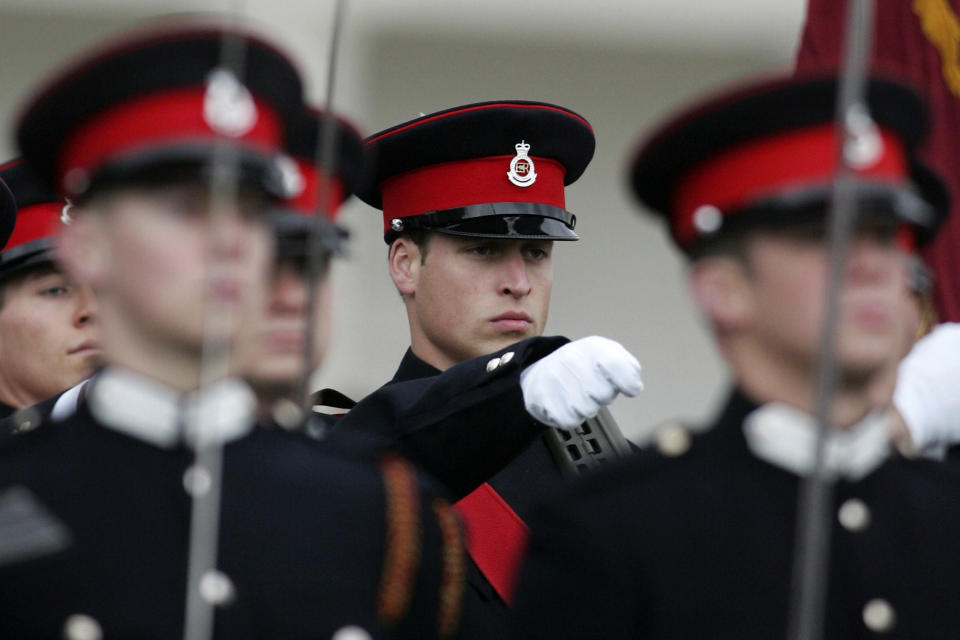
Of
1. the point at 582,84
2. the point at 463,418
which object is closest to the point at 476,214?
the point at 463,418

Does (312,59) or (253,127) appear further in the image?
(312,59)

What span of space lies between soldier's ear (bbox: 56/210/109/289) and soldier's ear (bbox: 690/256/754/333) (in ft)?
2.07

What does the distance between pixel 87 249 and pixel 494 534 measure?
4.32ft

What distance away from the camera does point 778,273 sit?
1763 millimetres

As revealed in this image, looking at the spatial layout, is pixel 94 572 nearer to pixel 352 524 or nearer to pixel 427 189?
pixel 352 524

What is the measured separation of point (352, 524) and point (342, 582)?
71 millimetres

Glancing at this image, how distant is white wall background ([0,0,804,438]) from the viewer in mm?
7543

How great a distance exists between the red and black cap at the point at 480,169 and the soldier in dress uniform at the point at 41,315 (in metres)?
0.67

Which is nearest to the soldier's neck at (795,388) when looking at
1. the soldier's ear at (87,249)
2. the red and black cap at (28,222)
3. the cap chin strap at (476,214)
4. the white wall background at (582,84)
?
the soldier's ear at (87,249)

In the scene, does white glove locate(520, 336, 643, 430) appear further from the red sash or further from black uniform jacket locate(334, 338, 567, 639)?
the red sash

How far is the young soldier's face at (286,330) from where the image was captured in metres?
1.89

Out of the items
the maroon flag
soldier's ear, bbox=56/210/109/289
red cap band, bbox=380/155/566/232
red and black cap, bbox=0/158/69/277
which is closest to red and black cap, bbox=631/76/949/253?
soldier's ear, bbox=56/210/109/289

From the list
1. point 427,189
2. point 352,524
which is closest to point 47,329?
point 427,189

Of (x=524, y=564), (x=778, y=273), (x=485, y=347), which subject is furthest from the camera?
(x=485, y=347)
